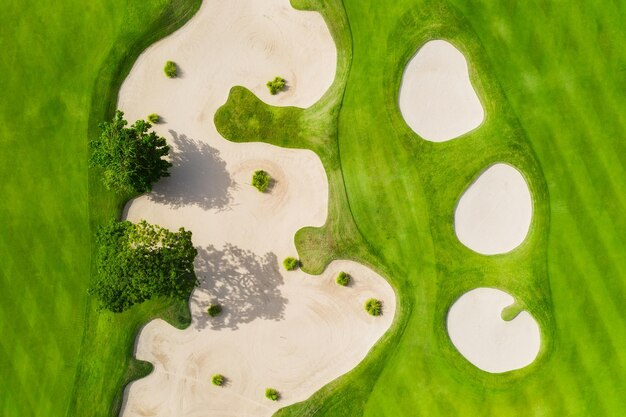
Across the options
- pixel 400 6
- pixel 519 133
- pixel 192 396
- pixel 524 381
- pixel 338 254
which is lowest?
pixel 192 396

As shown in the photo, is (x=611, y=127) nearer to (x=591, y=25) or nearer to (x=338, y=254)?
(x=591, y=25)

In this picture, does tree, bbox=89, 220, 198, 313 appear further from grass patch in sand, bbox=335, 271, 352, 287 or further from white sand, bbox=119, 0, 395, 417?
grass patch in sand, bbox=335, 271, 352, 287

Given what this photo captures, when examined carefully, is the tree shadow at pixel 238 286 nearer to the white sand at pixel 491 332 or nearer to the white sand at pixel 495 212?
the white sand at pixel 491 332

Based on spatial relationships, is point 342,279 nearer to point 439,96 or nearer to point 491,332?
point 491,332

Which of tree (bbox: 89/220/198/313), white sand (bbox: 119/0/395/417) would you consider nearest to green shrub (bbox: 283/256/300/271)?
white sand (bbox: 119/0/395/417)

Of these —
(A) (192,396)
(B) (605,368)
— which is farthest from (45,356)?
(B) (605,368)

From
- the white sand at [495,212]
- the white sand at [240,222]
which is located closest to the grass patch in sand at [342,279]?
the white sand at [240,222]

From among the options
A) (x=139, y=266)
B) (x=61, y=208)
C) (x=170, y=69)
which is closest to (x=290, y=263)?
(x=139, y=266)
